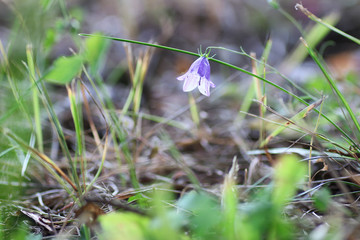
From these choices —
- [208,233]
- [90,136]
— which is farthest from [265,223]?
[90,136]

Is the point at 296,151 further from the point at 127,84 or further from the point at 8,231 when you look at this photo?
the point at 127,84

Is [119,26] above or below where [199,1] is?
below

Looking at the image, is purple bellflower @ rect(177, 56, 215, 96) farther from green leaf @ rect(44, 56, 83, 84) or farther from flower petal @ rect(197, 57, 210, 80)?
green leaf @ rect(44, 56, 83, 84)

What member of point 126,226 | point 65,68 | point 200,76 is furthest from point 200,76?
point 126,226

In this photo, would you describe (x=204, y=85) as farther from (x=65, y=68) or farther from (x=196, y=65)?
(x=65, y=68)

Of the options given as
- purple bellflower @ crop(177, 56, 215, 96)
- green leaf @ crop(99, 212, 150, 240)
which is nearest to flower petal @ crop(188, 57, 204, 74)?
purple bellflower @ crop(177, 56, 215, 96)
